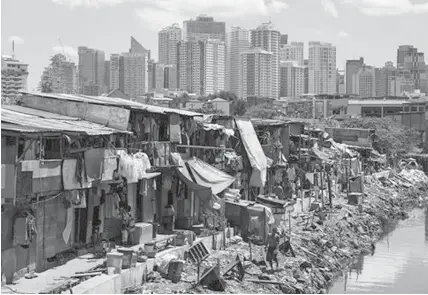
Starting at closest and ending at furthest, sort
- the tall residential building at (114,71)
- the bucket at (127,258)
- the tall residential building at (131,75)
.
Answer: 1. the bucket at (127,258)
2. the tall residential building at (131,75)
3. the tall residential building at (114,71)

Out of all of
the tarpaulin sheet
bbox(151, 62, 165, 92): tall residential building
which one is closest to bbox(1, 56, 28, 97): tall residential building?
the tarpaulin sheet

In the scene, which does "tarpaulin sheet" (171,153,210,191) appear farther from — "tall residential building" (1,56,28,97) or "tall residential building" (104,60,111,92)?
"tall residential building" (104,60,111,92)

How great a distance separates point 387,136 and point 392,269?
4223 cm

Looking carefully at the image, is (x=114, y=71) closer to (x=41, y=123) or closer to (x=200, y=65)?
(x=200, y=65)

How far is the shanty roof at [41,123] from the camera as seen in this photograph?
15.2 metres

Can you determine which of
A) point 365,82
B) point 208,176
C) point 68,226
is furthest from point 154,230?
point 365,82

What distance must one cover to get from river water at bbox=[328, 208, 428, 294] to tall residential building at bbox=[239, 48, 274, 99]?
401ft

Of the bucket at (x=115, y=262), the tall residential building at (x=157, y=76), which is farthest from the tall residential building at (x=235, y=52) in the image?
the bucket at (x=115, y=262)

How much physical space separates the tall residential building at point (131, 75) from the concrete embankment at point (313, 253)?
95447 mm

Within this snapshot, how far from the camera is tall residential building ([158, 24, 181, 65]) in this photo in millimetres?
177875

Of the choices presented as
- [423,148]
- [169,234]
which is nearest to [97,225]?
[169,234]

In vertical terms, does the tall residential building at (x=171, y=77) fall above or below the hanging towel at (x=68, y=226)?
above

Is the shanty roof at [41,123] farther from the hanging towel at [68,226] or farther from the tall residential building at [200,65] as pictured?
the tall residential building at [200,65]

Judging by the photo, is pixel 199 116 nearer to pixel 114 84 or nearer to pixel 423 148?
pixel 423 148
